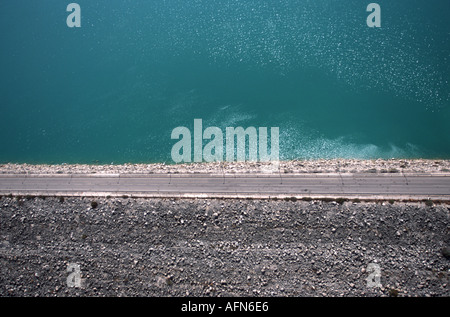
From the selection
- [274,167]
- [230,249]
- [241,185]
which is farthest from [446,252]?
[241,185]

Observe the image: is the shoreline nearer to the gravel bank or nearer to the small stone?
the gravel bank

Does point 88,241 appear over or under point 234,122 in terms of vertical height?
under

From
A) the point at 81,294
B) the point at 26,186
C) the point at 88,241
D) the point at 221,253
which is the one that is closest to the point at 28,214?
the point at 26,186

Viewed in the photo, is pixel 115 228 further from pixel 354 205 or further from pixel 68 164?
pixel 354 205

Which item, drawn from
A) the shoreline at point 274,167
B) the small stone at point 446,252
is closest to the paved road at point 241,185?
the shoreline at point 274,167

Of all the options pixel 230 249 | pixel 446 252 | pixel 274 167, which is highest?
pixel 274 167

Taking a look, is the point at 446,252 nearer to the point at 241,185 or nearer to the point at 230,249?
the point at 230,249
